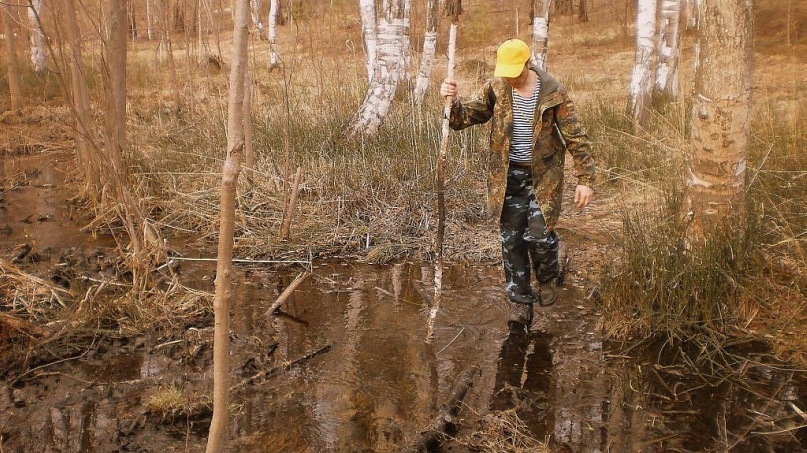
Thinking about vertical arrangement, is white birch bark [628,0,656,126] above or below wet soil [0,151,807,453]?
above

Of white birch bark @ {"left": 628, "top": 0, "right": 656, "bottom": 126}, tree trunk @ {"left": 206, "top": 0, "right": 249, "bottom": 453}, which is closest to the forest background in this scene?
white birch bark @ {"left": 628, "top": 0, "right": 656, "bottom": 126}

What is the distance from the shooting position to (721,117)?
4.09 m

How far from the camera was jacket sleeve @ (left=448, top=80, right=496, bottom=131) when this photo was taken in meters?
4.26

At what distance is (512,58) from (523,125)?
416 millimetres

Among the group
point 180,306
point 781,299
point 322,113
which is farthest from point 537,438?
point 322,113

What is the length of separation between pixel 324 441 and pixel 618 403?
144 cm

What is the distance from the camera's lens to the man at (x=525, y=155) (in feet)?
13.5

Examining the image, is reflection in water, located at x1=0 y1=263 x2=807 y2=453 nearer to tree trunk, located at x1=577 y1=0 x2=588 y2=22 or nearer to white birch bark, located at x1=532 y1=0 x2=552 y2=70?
white birch bark, located at x1=532 y1=0 x2=552 y2=70

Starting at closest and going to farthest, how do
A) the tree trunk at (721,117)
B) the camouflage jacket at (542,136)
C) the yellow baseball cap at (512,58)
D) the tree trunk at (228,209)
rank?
the tree trunk at (228,209), the yellow baseball cap at (512,58), the tree trunk at (721,117), the camouflage jacket at (542,136)

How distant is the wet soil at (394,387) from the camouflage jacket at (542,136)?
828 mm

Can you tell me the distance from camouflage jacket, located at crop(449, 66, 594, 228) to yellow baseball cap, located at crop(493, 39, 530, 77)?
0.78 ft

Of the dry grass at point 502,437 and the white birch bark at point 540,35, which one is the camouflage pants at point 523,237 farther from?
the white birch bark at point 540,35

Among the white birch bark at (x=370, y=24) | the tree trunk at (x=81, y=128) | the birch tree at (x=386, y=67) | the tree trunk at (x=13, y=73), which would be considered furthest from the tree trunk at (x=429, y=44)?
the tree trunk at (x=13, y=73)

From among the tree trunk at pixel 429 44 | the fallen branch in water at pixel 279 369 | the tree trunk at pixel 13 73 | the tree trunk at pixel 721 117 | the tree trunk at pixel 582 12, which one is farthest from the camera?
the tree trunk at pixel 582 12
